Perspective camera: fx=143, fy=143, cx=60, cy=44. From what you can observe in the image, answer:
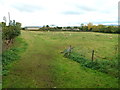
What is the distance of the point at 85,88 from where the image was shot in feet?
30.5

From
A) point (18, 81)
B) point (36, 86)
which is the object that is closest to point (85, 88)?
point (36, 86)

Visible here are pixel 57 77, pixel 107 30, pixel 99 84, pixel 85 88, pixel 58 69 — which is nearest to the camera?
pixel 85 88

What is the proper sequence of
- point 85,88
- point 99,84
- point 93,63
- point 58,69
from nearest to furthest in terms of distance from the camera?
point 85,88 < point 99,84 < point 58,69 < point 93,63

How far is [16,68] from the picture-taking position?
43.1 feet

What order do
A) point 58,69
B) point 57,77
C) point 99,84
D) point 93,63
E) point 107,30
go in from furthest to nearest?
1. point 107,30
2. point 93,63
3. point 58,69
4. point 57,77
5. point 99,84

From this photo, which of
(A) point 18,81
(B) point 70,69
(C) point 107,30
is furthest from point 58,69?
(C) point 107,30

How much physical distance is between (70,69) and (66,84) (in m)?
3.47

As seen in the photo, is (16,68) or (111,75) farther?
(16,68)

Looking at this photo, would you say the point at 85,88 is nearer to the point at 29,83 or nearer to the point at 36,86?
the point at 36,86

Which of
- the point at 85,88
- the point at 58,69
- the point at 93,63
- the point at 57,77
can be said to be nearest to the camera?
the point at 85,88

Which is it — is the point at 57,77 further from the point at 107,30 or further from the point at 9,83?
the point at 107,30

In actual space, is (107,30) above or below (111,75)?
above

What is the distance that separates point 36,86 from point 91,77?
14.4ft

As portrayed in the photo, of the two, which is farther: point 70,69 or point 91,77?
point 70,69
